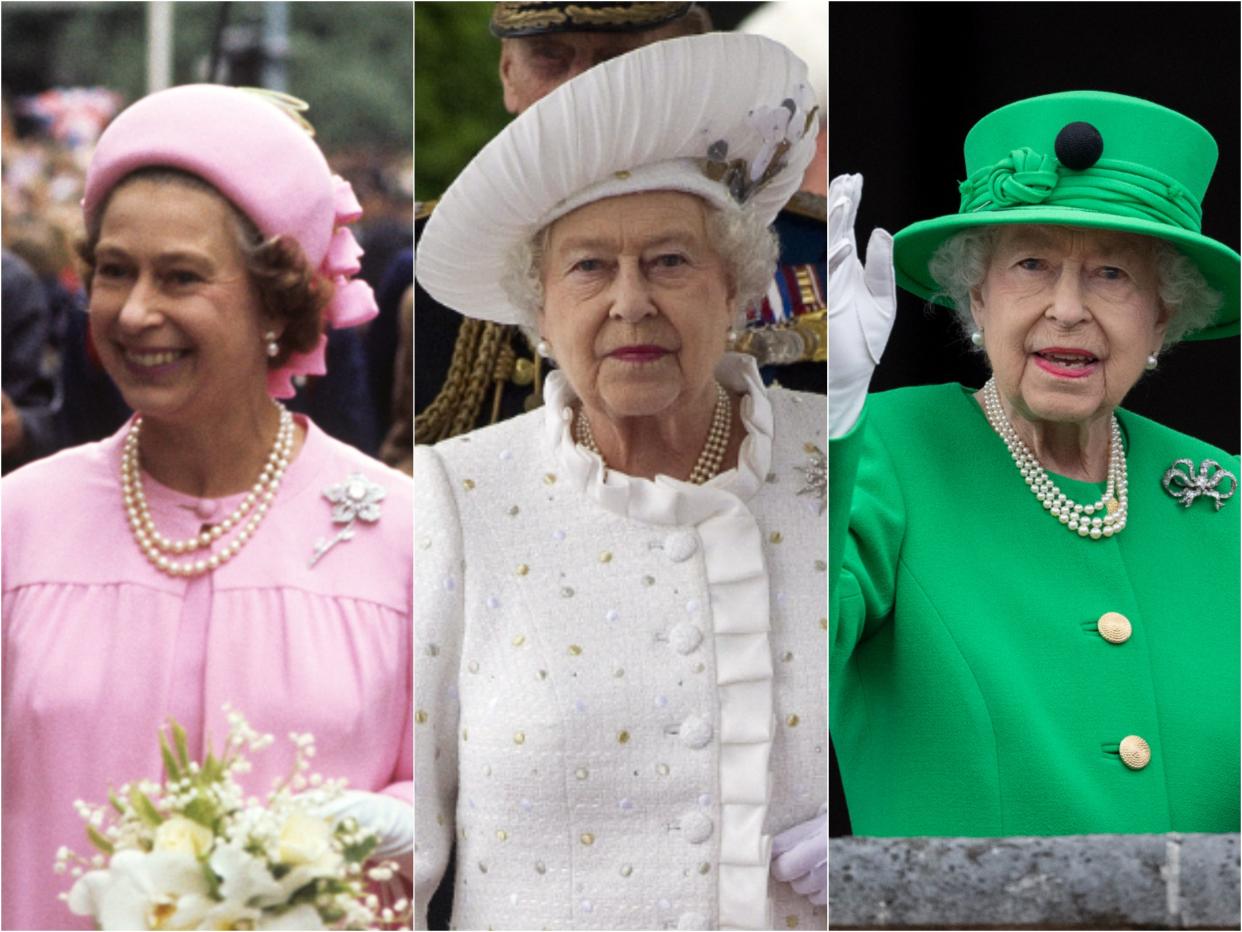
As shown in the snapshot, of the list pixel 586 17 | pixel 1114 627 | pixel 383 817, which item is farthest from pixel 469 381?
pixel 1114 627

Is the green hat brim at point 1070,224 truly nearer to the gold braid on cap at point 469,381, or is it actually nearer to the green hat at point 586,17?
the green hat at point 586,17

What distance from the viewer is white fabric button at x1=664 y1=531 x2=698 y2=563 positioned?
9.14ft

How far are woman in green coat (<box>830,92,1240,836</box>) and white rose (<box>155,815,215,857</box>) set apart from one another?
1019 mm

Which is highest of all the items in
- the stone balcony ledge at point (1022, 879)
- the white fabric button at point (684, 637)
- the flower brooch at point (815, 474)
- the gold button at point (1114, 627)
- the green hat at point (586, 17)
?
the green hat at point (586, 17)

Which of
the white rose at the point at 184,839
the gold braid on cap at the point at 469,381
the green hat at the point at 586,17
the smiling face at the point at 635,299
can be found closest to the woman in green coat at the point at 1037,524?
the smiling face at the point at 635,299

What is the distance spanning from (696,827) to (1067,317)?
3.28 feet

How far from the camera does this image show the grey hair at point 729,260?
279cm

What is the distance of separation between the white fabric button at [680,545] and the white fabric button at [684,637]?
105mm

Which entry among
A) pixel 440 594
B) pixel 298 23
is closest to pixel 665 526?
pixel 440 594

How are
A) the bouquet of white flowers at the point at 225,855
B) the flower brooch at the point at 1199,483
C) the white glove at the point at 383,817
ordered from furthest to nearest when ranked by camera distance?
1. the flower brooch at the point at 1199,483
2. the white glove at the point at 383,817
3. the bouquet of white flowers at the point at 225,855

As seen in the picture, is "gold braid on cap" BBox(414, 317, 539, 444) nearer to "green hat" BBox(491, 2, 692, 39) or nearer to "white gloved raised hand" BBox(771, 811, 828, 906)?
"green hat" BBox(491, 2, 692, 39)

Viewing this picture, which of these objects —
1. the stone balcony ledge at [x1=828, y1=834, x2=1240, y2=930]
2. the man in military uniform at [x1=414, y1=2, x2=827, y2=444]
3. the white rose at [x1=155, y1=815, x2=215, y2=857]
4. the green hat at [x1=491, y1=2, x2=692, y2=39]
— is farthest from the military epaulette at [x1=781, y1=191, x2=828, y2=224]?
the white rose at [x1=155, y1=815, x2=215, y2=857]

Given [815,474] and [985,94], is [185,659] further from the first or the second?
[985,94]

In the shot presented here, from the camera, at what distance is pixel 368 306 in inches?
114
